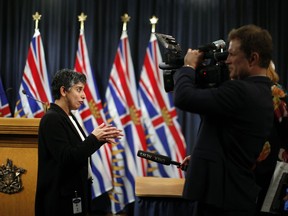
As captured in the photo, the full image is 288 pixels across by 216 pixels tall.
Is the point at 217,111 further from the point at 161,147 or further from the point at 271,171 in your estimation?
the point at 161,147

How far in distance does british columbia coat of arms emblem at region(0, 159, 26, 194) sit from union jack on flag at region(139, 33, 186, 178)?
219 cm

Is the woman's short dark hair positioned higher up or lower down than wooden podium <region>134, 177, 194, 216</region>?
higher up

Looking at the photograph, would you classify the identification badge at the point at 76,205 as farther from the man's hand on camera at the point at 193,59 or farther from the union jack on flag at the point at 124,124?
the union jack on flag at the point at 124,124

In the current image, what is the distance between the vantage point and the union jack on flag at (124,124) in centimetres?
491

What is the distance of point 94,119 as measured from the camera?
16.2 feet

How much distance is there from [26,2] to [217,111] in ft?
14.7

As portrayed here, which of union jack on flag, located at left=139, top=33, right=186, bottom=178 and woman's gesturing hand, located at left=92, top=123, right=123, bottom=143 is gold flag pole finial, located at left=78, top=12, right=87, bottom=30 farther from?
woman's gesturing hand, located at left=92, top=123, right=123, bottom=143

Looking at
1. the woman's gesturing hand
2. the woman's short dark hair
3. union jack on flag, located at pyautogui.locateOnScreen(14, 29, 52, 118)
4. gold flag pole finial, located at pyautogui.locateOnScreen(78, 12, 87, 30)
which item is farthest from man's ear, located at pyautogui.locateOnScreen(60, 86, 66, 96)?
gold flag pole finial, located at pyautogui.locateOnScreen(78, 12, 87, 30)

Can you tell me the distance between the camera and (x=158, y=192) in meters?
2.49

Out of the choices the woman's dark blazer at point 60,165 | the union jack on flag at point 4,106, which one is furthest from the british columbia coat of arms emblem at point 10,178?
the union jack on flag at point 4,106

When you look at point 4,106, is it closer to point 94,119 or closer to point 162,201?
point 94,119

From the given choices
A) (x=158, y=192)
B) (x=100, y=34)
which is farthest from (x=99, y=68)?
(x=158, y=192)

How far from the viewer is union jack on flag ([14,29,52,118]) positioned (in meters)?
5.00

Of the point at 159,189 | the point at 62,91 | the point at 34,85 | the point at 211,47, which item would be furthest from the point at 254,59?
the point at 34,85
